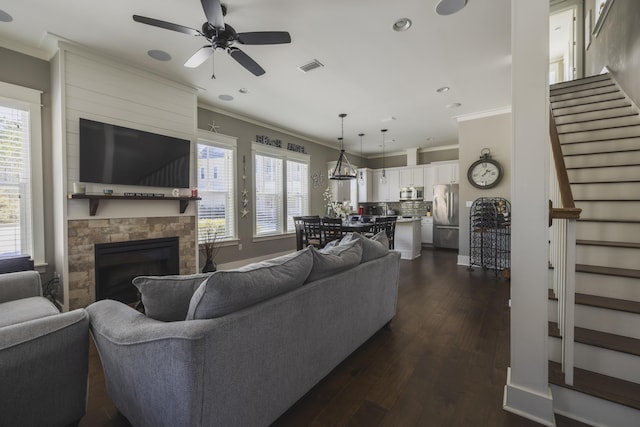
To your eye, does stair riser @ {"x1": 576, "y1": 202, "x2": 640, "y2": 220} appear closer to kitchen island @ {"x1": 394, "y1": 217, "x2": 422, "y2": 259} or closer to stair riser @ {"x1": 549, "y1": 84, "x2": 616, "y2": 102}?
stair riser @ {"x1": 549, "y1": 84, "x2": 616, "y2": 102}

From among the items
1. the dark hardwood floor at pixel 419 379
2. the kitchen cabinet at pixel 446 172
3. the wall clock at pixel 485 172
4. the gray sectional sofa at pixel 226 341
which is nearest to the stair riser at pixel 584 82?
the wall clock at pixel 485 172

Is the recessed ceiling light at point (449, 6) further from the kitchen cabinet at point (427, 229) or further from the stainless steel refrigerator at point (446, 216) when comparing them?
the kitchen cabinet at point (427, 229)

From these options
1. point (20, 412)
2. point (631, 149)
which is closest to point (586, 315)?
point (631, 149)

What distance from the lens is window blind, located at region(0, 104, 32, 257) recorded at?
9.55 ft

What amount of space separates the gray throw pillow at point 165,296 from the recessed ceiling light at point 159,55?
9.68ft

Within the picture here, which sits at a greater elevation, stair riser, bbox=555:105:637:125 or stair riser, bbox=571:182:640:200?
stair riser, bbox=555:105:637:125

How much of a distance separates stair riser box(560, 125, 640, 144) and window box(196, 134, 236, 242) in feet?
16.2

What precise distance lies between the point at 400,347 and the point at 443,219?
542 centimetres

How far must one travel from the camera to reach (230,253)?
5.11m

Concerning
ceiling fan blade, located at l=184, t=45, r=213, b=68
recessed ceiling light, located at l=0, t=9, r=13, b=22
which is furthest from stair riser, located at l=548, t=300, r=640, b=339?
recessed ceiling light, located at l=0, t=9, r=13, b=22

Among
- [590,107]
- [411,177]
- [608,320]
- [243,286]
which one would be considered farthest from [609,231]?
[411,177]

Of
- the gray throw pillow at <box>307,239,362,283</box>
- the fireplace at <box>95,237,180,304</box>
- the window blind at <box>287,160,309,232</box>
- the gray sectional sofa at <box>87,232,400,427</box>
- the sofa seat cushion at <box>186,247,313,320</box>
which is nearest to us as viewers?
the gray sectional sofa at <box>87,232,400,427</box>

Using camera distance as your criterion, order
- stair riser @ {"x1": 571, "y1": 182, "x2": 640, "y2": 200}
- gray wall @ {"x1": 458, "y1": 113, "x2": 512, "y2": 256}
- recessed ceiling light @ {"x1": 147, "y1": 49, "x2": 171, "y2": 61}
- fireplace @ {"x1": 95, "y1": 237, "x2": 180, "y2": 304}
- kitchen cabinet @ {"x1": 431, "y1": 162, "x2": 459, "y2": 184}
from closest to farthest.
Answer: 1. stair riser @ {"x1": 571, "y1": 182, "x2": 640, "y2": 200}
2. recessed ceiling light @ {"x1": 147, "y1": 49, "x2": 171, "y2": 61}
3. fireplace @ {"x1": 95, "y1": 237, "x2": 180, "y2": 304}
4. gray wall @ {"x1": 458, "y1": 113, "x2": 512, "y2": 256}
5. kitchen cabinet @ {"x1": 431, "y1": 162, "x2": 459, "y2": 184}

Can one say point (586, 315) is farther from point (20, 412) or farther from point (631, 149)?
point (20, 412)
